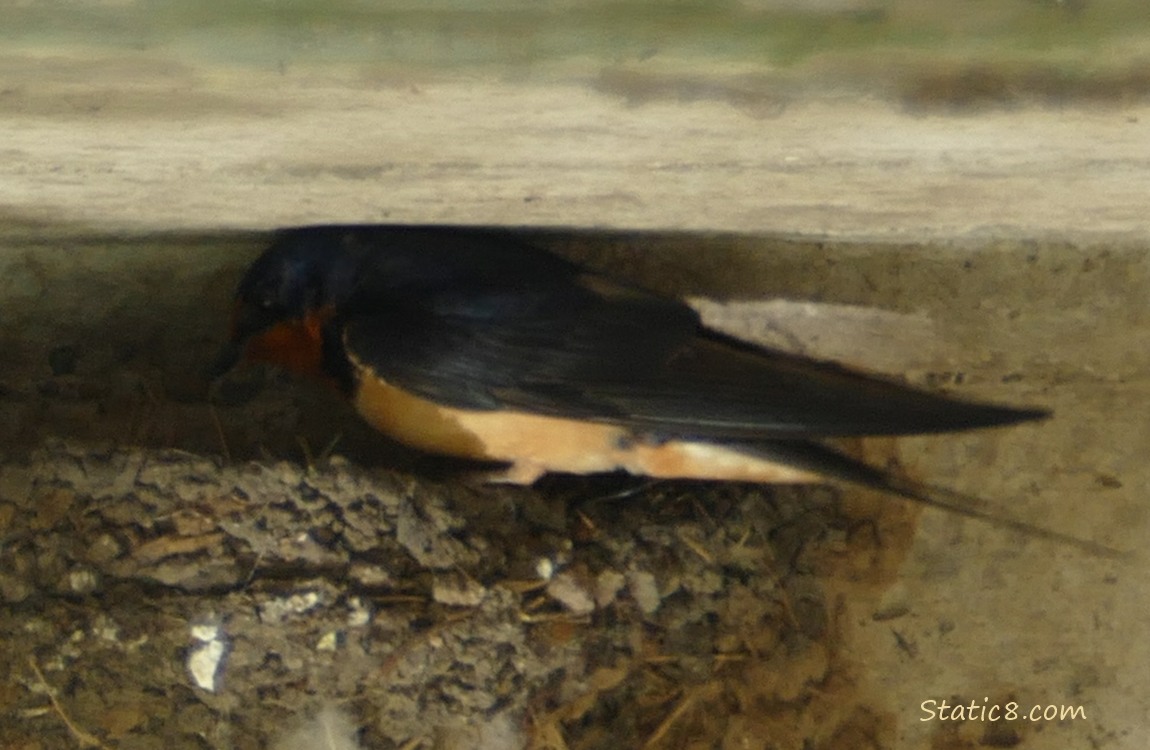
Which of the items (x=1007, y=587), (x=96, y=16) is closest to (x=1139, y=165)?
(x=1007, y=587)

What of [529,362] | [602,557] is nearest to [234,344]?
[529,362]

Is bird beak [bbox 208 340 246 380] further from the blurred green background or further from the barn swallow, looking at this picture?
the blurred green background

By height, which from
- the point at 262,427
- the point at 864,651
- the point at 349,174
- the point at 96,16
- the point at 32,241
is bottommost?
the point at 864,651

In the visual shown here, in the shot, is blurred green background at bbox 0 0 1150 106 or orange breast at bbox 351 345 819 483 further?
orange breast at bbox 351 345 819 483

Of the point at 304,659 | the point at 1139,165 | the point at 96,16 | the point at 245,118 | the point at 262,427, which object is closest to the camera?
the point at 96,16

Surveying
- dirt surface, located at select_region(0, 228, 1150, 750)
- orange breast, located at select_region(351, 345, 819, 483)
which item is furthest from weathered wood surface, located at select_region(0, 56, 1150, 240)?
orange breast, located at select_region(351, 345, 819, 483)

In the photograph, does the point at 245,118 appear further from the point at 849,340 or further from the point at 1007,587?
the point at 1007,587

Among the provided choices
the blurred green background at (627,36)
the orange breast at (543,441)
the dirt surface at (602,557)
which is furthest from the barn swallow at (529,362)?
the blurred green background at (627,36)

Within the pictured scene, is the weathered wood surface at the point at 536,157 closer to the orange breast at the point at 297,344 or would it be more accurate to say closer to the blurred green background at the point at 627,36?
the blurred green background at the point at 627,36
